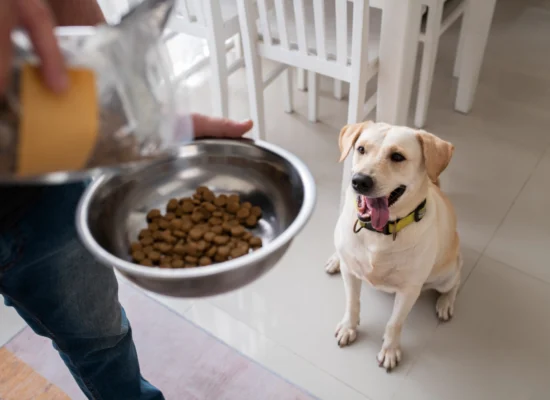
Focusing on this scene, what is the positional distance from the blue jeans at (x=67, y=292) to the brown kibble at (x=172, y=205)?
0.15 metres

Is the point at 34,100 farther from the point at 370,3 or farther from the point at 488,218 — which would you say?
the point at 488,218

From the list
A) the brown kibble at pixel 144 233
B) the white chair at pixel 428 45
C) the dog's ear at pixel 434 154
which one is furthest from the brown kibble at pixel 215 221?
the white chair at pixel 428 45

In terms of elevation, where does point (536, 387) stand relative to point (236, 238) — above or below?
below

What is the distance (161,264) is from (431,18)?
1358 millimetres

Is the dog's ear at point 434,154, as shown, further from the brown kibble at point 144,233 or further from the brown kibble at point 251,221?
the brown kibble at point 144,233

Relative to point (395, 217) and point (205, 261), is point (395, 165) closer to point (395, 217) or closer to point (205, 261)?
point (395, 217)

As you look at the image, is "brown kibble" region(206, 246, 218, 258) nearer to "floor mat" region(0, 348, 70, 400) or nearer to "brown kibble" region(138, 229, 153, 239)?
"brown kibble" region(138, 229, 153, 239)

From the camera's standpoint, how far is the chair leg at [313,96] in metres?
2.05

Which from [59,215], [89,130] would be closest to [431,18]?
[59,215]

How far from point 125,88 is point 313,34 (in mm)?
1216

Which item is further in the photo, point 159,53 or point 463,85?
point 463,85

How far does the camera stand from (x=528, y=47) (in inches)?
97.1

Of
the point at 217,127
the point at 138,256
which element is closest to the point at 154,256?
the point at 138,256

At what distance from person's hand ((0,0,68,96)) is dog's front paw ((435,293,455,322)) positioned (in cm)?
127
